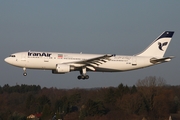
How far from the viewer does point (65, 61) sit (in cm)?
6444

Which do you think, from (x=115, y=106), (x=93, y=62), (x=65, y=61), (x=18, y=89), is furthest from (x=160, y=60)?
(x=18, y=89)

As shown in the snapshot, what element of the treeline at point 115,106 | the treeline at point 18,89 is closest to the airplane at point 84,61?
the treeline at point 115,106

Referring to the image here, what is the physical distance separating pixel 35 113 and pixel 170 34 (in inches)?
2467

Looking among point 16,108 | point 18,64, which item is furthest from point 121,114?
point 18,64

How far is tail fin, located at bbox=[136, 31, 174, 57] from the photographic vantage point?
70.8m

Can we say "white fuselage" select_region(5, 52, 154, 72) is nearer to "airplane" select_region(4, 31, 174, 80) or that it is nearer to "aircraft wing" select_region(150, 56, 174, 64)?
"airplane" select_region(4, 31, 174, 80)

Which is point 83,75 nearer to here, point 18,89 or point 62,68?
point 62,68

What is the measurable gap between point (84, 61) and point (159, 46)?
1420 centimetres

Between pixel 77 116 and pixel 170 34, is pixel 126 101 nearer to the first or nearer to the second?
pixel 77 116

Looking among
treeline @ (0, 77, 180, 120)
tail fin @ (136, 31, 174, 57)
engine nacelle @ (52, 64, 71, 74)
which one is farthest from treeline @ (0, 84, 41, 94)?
engine nacelle @ (52, 64, 71, 74)

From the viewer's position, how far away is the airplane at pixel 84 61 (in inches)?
2486

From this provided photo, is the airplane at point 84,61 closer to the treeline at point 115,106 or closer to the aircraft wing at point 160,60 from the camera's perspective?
the aircraft wing at point 160,60

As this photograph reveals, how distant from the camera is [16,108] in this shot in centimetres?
14050

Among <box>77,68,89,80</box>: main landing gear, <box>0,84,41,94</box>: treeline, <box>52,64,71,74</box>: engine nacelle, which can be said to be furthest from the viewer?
<box>0,84,41,94</box>: treeline
